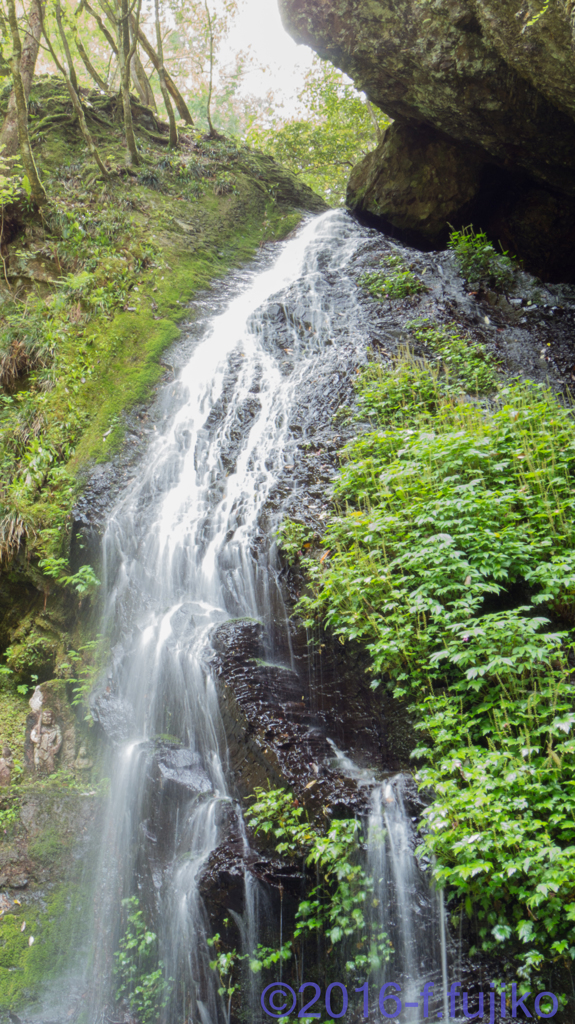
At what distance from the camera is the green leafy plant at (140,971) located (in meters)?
3.88

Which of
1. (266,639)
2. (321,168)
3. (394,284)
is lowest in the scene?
(266,639)

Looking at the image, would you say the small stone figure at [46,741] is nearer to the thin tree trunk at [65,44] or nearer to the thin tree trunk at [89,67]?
the thin tree trunk at [65,44]

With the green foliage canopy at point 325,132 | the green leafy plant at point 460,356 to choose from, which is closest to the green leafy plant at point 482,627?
the green leafy plant at point 460,356

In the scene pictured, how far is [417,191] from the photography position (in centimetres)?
1096

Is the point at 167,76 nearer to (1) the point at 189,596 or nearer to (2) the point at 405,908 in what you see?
(1) the point at 189,596

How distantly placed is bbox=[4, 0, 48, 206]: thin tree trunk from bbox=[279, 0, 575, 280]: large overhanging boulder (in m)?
4.65

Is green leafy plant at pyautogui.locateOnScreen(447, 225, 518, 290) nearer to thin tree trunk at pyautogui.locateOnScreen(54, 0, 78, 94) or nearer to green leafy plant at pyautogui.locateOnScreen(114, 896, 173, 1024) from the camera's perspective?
thin tree trunk at pyautogui.locateOnScreen(54, 0, 78, 94)

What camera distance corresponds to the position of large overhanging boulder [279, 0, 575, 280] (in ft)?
21.3

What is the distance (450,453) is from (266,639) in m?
2.32

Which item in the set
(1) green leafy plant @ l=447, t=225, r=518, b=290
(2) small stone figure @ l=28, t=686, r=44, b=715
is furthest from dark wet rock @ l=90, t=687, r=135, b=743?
(1) green leafy plant @ l=447, t=225, r=518, b=290

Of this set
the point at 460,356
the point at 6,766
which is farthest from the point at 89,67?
the point at 6,766

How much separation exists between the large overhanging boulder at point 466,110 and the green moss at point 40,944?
957 cm

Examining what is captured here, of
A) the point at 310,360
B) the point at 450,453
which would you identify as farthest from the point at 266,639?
the point at 310,360

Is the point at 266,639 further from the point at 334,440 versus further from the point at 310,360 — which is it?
the point at 310,360
